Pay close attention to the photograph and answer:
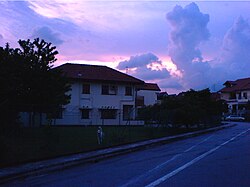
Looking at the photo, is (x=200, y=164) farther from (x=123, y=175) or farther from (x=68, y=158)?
(x=68, y=158)

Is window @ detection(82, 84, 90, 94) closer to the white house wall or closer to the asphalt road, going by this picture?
the white house wall

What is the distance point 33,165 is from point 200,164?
568 cm

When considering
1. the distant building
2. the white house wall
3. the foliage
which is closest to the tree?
the foliage

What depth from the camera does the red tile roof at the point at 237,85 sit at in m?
96.9

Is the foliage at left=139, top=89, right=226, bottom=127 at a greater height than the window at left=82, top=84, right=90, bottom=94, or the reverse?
the window at left=82, top=84, right=90, bottom=94

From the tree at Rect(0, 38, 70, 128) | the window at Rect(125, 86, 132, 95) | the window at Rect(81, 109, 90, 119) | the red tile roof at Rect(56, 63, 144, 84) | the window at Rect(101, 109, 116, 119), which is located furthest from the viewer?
the window at Rect(125, 86, 132, 95)

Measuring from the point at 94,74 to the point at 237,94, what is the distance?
59631 millimetres

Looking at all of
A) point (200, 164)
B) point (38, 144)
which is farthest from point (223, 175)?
point (38, 144)

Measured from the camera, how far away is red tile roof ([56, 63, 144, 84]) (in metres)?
47.4

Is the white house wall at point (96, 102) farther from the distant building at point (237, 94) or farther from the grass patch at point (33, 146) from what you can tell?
the distant building at point (237, 94)

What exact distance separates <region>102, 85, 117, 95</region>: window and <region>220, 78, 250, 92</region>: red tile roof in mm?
54299

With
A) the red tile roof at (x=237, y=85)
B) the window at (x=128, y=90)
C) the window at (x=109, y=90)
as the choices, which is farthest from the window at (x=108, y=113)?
the red tile roof at (x=237, y=85)

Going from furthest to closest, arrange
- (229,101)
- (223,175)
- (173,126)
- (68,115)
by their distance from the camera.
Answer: (229,101) → (68,115) → (173,126) → (223,175)

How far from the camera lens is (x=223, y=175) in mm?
11070
